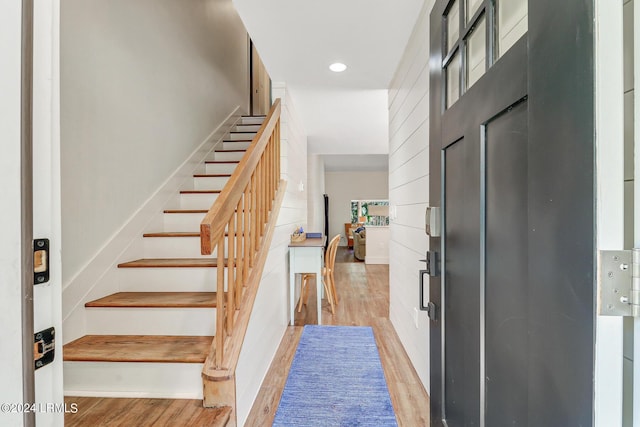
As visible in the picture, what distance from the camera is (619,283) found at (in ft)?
1.48

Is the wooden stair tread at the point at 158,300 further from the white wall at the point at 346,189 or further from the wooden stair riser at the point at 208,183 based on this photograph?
the white wall at the point at 346,189

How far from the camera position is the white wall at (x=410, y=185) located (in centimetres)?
196

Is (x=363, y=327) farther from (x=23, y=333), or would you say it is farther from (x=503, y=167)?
(x=23, y=333)

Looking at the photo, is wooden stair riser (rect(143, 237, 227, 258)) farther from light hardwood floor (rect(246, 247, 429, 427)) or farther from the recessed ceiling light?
the recessed ceiling light

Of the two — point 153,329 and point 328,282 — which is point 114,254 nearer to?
point 153,329

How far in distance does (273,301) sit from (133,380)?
114cm

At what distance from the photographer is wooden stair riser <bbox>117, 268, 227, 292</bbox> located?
2.02 m

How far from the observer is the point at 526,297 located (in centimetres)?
66

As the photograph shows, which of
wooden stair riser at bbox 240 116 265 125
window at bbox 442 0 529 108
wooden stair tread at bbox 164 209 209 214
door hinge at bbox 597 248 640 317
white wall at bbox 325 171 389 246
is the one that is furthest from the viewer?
white wall at bbox 325 171 389 246

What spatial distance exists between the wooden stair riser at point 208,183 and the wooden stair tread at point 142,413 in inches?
75.6

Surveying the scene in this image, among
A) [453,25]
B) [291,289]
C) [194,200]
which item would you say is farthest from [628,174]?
[291,289]

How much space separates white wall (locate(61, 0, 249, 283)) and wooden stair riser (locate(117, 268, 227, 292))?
29 centimetres

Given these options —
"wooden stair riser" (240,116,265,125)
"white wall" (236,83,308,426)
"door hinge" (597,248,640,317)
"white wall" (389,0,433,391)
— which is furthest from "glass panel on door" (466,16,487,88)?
"wooden stair riser" (240,116,265,125)

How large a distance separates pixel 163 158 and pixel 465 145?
241cm
